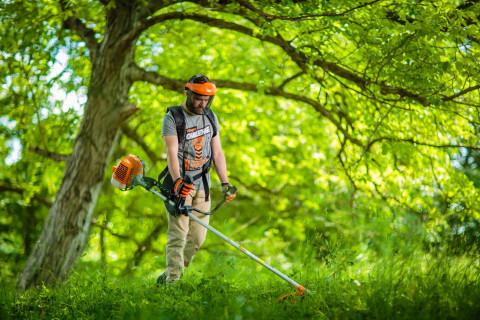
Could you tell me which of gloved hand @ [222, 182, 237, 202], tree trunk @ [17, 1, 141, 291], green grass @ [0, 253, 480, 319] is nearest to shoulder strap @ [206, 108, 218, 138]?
gloved hand @ [222, 182, 237, 202]

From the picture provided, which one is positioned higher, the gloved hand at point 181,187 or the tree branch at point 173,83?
the tree branch at point 173,83

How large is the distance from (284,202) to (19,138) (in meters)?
6.37

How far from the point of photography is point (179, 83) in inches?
270

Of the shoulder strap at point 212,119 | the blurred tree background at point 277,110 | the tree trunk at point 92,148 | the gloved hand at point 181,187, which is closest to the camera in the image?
the gloved hand at point 181,187

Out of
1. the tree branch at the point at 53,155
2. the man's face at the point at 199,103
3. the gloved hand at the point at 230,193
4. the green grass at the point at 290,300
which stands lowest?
the green grass at the point at 290,300

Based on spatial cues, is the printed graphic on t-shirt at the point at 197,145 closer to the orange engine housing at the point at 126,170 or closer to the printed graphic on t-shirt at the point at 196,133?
the printed graphic on t-shirt at the point at 196,133

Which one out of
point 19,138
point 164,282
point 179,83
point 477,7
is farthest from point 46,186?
point 477,7

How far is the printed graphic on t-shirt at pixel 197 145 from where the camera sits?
425 cm

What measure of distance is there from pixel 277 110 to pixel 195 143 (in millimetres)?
6802

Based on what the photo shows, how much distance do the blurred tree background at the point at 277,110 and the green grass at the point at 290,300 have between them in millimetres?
381

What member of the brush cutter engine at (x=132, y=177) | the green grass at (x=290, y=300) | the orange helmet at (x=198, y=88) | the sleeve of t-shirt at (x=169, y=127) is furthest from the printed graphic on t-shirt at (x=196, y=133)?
the green grass at (x=290, y=300)

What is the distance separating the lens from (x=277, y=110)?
10.8m

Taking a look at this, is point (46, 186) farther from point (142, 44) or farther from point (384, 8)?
point (384, 8)

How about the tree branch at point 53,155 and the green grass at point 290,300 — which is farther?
the tree branch at point 53,155
